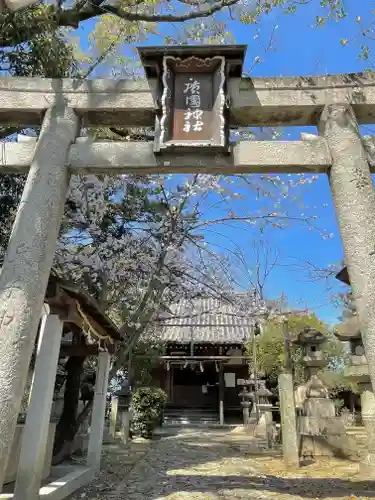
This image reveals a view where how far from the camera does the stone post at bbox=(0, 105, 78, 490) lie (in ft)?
12.1

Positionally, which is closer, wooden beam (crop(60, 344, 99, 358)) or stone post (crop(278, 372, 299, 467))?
wooden beam (crop(60, 344, 99, 358))

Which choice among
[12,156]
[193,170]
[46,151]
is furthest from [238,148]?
[12,156]

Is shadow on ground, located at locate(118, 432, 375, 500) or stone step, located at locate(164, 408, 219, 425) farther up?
stone step, located at locate(164, 408, 219, 425)

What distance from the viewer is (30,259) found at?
13.6ft

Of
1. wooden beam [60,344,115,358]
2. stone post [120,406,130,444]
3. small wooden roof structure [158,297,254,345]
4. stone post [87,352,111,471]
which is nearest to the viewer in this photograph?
stone post [87,352,111,471]

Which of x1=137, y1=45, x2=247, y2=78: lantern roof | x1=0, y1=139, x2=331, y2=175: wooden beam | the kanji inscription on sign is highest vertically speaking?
x1=137, y1=45, x2=247, y2=78: lantern roof

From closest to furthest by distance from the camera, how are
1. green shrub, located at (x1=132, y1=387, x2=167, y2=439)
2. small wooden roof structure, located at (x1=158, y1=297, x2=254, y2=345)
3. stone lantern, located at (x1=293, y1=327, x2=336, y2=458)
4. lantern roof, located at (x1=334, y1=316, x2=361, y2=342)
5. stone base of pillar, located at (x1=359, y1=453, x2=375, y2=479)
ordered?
stone base of pillar, located at (x1=359, y1=453, x2=375, y2=479), lantern roof, located at (x1=334, y1=316, x2=361, y2=342), stone lantern, located at (x1=293, y1=327, x2=336, y2=458), green shrub, located at (x1=132, y1=387, x2=167, y2=439), small wooden roof structure, located at (x1=158, y1=297, x2=254, y2=345)

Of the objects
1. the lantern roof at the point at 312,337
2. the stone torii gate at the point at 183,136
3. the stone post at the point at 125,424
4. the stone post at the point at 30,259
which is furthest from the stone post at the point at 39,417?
the stone post at the point at 125,424

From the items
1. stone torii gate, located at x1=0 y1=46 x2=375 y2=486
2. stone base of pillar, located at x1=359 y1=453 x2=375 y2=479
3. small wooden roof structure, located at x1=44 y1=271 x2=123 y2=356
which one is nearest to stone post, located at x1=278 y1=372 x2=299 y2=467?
stone base of pillar, located at x1=359 y1=453 x2=375 y2=479

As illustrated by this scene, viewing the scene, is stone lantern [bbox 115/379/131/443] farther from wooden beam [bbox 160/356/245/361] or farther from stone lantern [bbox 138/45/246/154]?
stone lantern [bbox 138/45/246/154]

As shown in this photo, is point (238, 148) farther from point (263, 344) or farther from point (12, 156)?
point (263, 344)

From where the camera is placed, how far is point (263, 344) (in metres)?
19.7

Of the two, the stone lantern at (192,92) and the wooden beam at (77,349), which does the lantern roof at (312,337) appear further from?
the stone lantern at (192,92)

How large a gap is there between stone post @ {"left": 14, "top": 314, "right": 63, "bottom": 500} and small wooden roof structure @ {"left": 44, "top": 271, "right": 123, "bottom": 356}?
25 cm
